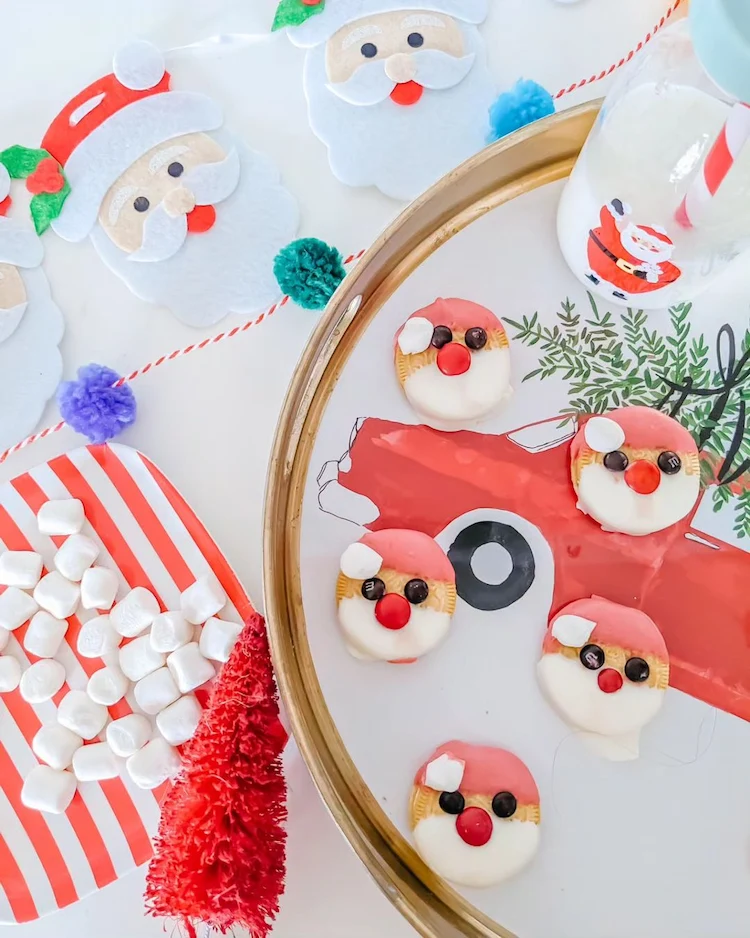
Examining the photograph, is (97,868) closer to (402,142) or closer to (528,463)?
(528,463)

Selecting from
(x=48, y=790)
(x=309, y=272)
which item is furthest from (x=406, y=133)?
(x=48, y=790)

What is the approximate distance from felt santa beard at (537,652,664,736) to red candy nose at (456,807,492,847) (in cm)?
8

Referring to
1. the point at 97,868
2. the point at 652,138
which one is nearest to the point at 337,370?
the point at 652,138

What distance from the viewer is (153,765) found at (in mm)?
560

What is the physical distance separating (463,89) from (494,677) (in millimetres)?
467

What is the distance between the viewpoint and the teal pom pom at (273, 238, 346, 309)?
0.61 m

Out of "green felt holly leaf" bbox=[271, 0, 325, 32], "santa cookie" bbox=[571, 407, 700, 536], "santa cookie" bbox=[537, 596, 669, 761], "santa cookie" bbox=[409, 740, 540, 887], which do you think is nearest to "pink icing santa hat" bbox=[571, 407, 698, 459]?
"santa cookie" bbox=[571, 407, 700, 536]

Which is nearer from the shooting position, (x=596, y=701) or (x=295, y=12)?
(x=596, y=701)

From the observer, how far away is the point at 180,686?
572 millimetres

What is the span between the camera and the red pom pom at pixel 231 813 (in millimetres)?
468

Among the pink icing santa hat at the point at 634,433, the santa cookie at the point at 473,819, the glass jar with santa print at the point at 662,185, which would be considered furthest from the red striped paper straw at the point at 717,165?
the santa cookie at the point at 473,819

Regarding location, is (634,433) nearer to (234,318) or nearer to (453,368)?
(453,368)

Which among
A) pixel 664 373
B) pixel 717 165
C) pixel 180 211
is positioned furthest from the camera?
pixel 180 211

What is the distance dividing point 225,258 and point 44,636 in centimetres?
32
